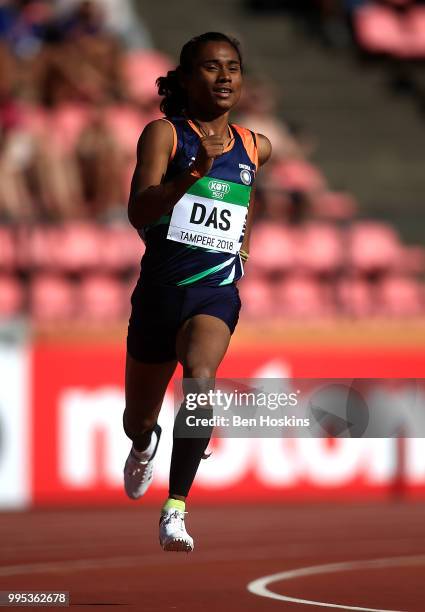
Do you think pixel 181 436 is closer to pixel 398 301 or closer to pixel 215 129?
pixel 215 129

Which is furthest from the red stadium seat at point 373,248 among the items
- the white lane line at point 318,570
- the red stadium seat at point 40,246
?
the white lane line at point 318,570

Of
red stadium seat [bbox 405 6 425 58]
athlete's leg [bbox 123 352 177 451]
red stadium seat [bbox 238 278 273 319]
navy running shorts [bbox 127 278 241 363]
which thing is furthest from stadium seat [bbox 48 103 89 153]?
navy running shorts [bbox 127 278 241 363]

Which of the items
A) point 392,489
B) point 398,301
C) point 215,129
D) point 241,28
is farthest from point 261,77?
point 215,129

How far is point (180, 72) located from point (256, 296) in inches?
301

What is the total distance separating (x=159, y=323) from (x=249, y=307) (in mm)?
7337

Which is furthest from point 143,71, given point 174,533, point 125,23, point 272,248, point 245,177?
point 174,533

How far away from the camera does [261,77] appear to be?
18.2 meters

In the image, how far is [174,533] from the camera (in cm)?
641

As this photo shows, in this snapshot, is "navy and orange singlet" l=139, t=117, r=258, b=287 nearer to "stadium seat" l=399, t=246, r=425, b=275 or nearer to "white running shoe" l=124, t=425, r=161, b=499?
"white running shoe" l=124, t=425, r=161, b=499

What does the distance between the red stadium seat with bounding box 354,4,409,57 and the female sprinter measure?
12839mm

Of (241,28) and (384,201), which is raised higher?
(241,28)

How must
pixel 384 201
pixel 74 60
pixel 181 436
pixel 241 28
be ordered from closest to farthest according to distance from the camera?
pixel 181 436, pixel 74 60, pixel 384 201, pixel 241 28

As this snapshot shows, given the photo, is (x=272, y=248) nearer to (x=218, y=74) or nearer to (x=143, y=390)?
(x=143, y=390)

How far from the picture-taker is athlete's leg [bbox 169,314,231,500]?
6.47 meters
